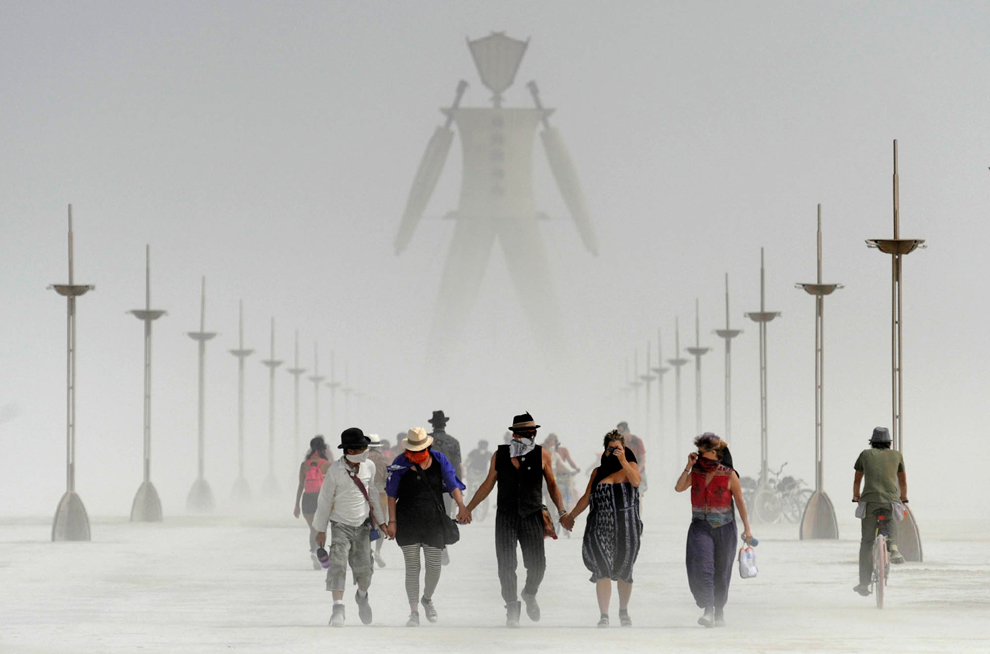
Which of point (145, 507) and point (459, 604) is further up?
point (459, 604)

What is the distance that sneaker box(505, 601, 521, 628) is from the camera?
46.9ft

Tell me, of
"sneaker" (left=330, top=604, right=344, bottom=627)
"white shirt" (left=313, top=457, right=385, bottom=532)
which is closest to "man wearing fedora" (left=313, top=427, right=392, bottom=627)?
"white shirt" (left=313, top=457, right=385, bottom=532)

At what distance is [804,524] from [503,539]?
1398cm

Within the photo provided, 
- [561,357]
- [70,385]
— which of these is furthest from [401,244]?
[70,385]

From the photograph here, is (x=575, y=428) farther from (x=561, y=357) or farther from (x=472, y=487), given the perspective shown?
(x=472, y=487)

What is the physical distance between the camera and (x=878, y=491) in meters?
17.0

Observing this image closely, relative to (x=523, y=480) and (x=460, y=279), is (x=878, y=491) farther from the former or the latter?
(x=460, y=279)

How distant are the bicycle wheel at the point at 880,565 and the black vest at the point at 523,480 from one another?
3377 millimetres

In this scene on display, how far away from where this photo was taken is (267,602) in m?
16.7

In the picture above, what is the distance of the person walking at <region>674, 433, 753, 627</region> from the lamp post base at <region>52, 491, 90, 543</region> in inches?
572

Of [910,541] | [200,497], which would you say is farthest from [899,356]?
[200,497]

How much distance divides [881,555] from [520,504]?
3.66 m

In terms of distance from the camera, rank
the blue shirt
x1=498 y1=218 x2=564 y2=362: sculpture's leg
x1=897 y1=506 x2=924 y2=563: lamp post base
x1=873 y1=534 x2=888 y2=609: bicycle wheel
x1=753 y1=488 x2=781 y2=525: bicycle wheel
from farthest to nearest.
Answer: x1=498 y1=218 x2=564 y2=362: sculpture's leg
x1=753 y1=488 x2=781 y2=525: bicycle wheel
x1=897 y1=506 x2=924 y2=563: lamp post base
x1=873 y1=534 x2=888 y2=609: bicycle wheel
the blue shirt

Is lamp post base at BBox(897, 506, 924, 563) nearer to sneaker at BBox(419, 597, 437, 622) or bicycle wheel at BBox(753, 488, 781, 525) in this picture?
sneaker at BBox(419, 597, 437, 622)
